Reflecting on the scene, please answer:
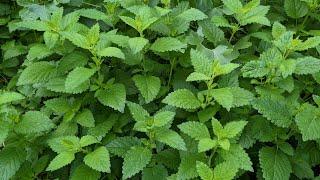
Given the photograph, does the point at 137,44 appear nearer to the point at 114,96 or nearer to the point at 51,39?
the point at 114,96

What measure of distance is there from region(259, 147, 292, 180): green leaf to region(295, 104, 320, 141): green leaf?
226 millimetres

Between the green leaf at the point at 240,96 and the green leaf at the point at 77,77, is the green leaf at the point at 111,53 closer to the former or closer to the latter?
the green leaf at the point at 77,77

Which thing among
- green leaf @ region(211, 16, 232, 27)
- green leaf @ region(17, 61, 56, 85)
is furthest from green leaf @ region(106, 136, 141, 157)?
green leaf @ region(211, 16, 232, 27)

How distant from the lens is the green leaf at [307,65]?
7.75 ft

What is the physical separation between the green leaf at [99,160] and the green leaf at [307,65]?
3.47 feet

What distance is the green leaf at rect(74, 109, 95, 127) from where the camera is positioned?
Answer: 242cm

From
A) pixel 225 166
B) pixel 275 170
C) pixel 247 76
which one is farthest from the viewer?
pixel 247 76

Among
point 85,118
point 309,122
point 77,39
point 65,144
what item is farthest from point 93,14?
point 309,122

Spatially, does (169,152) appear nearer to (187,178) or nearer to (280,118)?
(187,178)

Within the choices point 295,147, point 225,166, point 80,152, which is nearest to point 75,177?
point 80,152

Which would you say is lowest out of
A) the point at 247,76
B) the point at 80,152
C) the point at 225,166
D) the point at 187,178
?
the point at 80,152

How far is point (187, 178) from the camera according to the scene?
2.13 meters

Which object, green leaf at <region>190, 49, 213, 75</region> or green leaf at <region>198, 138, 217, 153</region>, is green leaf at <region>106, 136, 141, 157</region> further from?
green leaf at <region>190, 49, 213, 75</region>

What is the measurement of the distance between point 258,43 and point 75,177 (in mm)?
1404
